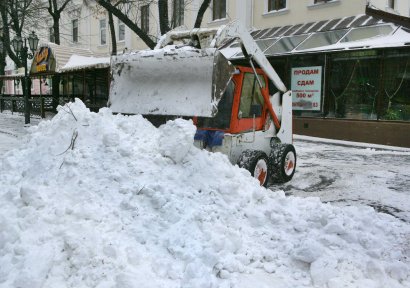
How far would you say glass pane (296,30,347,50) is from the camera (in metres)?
13.1

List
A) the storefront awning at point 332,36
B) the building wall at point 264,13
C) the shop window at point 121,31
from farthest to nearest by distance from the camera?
the shop window at point 121,31
the building wall at point 264,13
the storefront awning at point 332,36

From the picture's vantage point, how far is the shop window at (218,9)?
18.1 metres

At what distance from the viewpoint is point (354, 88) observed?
42.6ft

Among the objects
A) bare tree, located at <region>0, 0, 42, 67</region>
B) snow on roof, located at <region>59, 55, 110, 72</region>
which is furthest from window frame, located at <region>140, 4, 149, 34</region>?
bare tree, located at <region>0, 0, 42, 67</region>

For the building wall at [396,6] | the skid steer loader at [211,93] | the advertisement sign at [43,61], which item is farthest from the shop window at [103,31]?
the skid steer loader at [211,93]

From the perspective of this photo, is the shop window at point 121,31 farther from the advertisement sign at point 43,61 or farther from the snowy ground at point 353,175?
the snowy ground at point 353,175

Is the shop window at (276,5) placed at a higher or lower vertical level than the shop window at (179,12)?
lower

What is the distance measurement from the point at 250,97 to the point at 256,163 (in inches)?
46.1

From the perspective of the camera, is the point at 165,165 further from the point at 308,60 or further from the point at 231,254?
the point at 308,60

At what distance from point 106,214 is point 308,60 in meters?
11.5

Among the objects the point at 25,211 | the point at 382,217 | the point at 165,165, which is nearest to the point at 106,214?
the point at 25,211

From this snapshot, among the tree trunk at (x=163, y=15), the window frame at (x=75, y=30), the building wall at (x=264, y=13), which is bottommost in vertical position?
the tree trunk at (x=163, y=15)

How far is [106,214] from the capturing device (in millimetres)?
3848

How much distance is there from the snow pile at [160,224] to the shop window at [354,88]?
865cm
